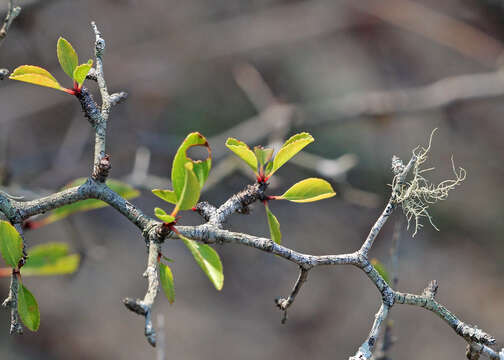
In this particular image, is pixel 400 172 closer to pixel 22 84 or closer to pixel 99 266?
pixel 99 266

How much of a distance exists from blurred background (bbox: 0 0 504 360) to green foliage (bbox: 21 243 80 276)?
0.76m

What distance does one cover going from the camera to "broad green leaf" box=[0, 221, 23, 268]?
0.65 meters

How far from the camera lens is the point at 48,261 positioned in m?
1.18

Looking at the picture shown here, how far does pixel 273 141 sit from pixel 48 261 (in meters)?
1.04

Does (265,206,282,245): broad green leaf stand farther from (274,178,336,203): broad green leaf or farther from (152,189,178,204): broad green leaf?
(152,189,178,204): broad green leaf

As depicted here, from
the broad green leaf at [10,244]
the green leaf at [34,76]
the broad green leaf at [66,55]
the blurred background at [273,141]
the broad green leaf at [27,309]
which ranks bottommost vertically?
the broad green leaf at [27,309]

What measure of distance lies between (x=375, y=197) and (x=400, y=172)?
6.53 feet

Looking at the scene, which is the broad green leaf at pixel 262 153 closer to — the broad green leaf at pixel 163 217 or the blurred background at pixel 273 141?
the broad green leaf at pixel 163 217

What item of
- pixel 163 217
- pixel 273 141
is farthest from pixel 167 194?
pixel 273 141

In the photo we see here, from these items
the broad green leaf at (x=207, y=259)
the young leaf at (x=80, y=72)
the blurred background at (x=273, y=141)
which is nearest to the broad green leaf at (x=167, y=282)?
the broad green leaf at (x=207, y=259)

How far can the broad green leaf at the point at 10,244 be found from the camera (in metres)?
0.65

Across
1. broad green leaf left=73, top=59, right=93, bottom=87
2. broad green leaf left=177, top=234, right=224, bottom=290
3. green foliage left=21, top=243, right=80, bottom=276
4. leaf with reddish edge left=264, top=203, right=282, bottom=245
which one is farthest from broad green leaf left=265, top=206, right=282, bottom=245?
green foliage left=21, top=243, right=80, bottom=276

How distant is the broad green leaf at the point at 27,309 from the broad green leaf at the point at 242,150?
35 cm

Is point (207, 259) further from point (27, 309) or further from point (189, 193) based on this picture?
point (27, 309)
